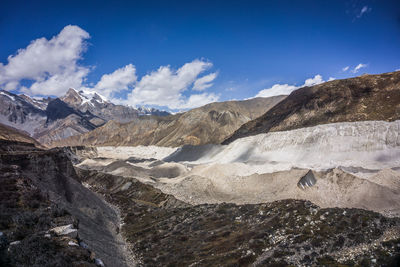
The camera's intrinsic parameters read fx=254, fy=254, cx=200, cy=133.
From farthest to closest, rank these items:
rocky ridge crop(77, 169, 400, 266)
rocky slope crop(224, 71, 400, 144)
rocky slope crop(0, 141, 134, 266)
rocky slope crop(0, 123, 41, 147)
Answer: rocky slope crop(0, 123, 41, 147) → rocky slope crop(224, 71, 400, 144) → rocky ridge crop(77, 169, 400, 266) → rocky slope crop(0, 141, 134, 266)

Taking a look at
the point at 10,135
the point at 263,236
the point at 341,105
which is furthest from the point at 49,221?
the point at 10,135

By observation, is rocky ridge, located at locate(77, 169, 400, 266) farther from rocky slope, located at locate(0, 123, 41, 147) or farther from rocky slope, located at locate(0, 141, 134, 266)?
rocky slope, located at locate(0, 123, 41, 147)

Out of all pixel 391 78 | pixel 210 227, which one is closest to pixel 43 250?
pixel 210 227

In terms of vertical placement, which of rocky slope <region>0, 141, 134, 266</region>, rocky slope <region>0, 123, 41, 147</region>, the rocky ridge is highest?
rocky slope <region>0, 123, 41, 147</region>

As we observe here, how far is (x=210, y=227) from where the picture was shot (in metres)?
28.5

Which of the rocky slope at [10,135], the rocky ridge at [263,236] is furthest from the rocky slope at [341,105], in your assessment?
Answer: the rocky slope at [10,135]

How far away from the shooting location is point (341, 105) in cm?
8075

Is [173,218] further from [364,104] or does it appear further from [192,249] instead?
[364,104]

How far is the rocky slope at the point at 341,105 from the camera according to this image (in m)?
68.6

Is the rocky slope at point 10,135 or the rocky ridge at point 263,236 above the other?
the rocky slope at point 10,135

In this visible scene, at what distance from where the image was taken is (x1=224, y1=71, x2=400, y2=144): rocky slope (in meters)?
68.6

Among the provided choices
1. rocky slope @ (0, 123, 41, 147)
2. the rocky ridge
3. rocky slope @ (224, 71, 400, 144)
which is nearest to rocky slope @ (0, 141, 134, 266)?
Result: the rocky ridge

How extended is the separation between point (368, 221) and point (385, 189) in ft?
53.0

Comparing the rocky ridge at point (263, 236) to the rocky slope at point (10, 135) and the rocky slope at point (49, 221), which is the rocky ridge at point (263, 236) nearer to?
the rocky slope at point (49, 221)
